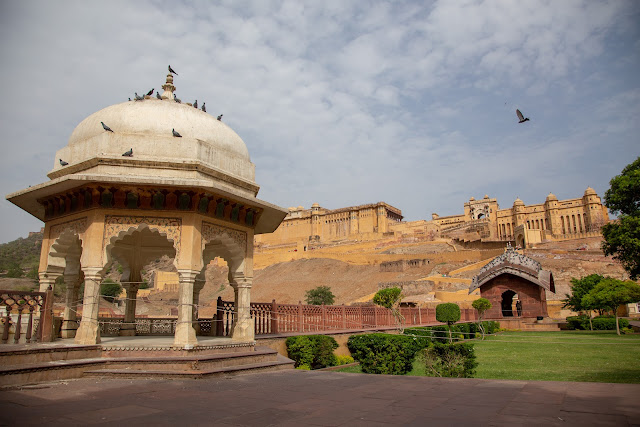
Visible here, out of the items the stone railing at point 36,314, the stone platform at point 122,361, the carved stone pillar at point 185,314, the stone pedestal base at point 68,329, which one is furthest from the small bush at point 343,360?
the stone railing at point 36,314

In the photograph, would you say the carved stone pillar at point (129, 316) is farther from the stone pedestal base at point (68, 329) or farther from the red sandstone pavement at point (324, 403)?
the red sandstone pavement at point (324, 403)

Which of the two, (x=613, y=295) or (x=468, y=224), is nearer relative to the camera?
(x=613, y=295)

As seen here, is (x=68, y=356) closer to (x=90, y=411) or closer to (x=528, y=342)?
(x=90, y=411)

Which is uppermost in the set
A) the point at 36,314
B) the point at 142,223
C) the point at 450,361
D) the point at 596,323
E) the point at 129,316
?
the point at 142,223

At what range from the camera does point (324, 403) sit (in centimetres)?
478

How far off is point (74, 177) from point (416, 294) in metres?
39.6

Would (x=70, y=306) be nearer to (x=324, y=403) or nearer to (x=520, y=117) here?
(x=324, y=403)

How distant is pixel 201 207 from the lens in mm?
8336

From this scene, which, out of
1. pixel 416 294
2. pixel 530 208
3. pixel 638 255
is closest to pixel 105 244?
pixel 638 255

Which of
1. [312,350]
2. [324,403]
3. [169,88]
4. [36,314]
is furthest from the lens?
[312,350]

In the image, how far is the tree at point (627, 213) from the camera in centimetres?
2016

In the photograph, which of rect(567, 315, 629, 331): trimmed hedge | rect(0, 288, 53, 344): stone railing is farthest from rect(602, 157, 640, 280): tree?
rect(0, 288, 53, 344): stone railing

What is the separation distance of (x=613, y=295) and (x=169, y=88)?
20.2 meters

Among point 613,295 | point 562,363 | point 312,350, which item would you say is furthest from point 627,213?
point 312,350
